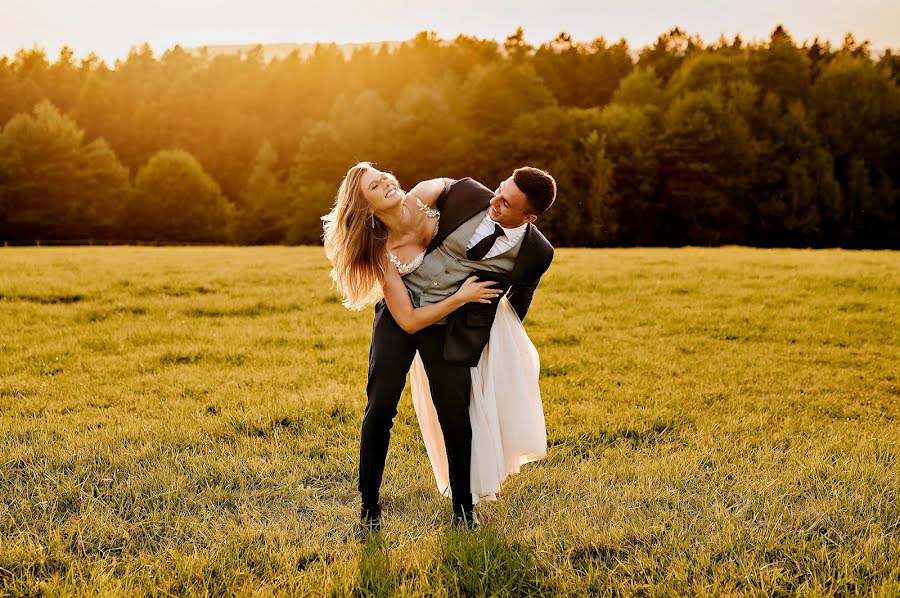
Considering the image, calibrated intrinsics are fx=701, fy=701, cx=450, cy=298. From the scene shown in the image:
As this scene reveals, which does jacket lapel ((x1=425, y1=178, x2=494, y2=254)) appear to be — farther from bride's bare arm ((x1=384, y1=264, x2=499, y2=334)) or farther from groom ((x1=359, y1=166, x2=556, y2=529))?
bride's bare arm ((x1=384, y1=264, x2=499, y2=334))

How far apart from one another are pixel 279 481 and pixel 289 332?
5862 millimetres

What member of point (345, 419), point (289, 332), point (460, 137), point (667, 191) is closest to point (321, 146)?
point (460, 137)

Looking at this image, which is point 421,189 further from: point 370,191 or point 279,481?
point 279,481

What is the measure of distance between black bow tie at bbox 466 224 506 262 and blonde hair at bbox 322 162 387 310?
560 millimetres

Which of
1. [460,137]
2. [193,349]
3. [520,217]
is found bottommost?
[193,349]

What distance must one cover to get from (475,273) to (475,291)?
17cm

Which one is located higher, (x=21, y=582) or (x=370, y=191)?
(x=370, y=191)

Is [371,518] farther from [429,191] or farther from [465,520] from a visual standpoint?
[429,191]

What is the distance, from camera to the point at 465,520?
4570 millimetres

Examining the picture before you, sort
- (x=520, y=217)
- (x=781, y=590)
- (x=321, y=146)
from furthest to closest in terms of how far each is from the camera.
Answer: (x=321, y=146) → (x=520, y=217) → (x=781, y=590)

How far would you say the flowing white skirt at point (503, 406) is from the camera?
4.55 meters

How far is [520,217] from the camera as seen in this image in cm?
396

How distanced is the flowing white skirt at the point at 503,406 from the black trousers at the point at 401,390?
0.09m

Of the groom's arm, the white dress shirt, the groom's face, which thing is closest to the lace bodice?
the white dress shirt
